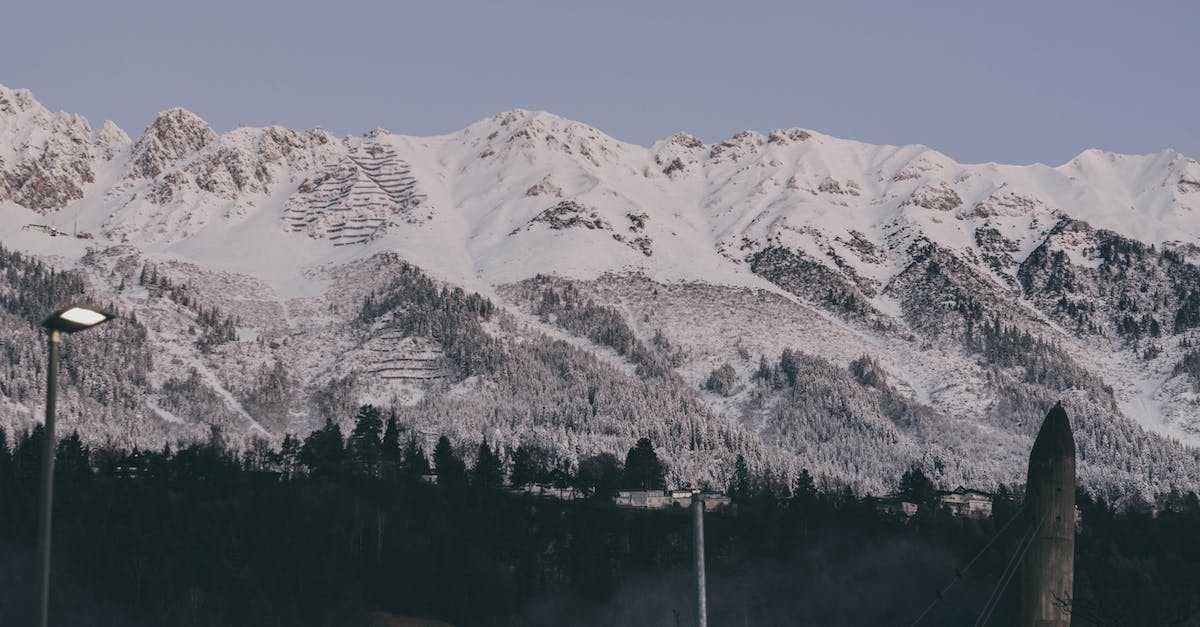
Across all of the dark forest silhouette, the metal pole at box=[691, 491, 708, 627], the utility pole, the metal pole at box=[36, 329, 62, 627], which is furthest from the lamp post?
the dark forest silhouette

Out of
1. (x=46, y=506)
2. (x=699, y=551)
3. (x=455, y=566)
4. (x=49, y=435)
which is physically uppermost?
(x=49, y=435)

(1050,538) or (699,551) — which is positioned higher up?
(1050,538)

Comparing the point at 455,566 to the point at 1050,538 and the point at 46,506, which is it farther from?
the point at 46,506

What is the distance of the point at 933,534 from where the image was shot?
198m

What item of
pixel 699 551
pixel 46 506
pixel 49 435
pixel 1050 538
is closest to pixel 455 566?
pixel 1050 538

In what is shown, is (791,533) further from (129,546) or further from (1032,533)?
(1032,533)

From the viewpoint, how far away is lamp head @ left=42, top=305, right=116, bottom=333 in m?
41.8

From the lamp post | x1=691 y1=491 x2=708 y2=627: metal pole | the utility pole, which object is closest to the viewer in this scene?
the lamp post

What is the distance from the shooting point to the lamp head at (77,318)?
41.8 meters

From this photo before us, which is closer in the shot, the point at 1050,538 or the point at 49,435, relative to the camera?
the point at 49,435

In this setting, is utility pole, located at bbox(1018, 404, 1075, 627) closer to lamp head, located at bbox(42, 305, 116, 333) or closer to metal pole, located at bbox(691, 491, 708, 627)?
metal pole, located at bbox(691, 491, 708, 627)

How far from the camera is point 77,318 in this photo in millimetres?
42250

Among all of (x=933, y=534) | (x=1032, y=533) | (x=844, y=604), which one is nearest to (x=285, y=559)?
(x=844, y=604)

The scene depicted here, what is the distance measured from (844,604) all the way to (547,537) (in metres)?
36.0
